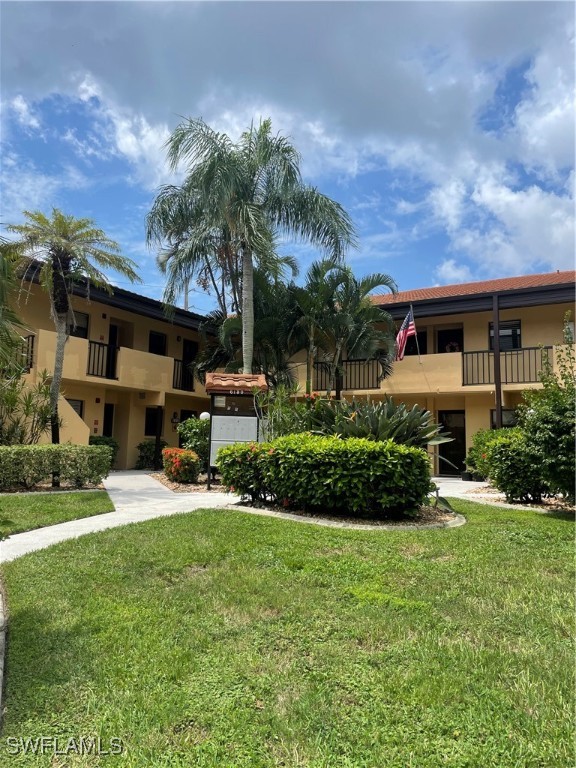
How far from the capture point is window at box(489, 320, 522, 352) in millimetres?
19297

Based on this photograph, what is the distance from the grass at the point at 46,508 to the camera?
735 cm

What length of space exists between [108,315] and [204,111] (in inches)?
341

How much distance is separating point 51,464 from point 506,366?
1424cm

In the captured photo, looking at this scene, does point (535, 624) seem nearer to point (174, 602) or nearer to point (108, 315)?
point (174, 602)

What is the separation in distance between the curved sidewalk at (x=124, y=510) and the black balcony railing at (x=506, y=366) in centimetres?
1104

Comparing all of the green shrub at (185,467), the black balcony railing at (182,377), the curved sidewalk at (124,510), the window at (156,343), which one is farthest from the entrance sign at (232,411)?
the window at (156,343)

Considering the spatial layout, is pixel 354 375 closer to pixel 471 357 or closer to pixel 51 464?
pixel 471 357

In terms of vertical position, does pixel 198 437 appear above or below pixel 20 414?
below

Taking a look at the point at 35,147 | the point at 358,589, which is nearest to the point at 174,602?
the point at 358,589

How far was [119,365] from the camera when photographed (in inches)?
712

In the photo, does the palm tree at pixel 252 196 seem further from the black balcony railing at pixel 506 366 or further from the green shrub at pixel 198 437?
the black balcony railing at pixel 506 366

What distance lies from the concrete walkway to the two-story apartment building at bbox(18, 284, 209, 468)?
4.44 meters

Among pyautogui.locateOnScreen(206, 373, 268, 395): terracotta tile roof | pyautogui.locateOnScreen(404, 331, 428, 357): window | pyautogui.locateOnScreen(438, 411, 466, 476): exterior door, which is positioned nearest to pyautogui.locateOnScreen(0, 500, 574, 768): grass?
pyautogui.locateOnScreen(206, 373, 268, 395): terracotta tile roof

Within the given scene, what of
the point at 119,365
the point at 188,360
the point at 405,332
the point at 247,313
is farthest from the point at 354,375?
the point at 119,365
